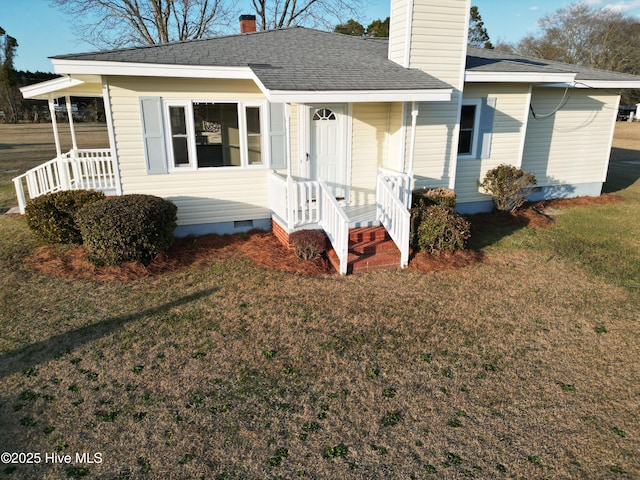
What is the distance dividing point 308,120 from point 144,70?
3.15 m

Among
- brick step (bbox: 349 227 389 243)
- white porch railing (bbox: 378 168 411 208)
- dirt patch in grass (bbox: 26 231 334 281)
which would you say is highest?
white porch railing (bbox: 378 168 411 208)

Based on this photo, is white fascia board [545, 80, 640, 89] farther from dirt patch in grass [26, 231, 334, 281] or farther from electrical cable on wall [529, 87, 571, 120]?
dirt patch in grass [26, 231, 334, 281]

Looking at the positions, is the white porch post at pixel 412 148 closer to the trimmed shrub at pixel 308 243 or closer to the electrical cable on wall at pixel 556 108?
the trimmed shrub at pixel 308 243

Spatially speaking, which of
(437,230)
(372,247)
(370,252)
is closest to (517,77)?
(437,230)

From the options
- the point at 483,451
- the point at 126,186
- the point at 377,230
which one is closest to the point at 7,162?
the point at 126,186

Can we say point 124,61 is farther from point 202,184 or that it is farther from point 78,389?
point 78,389

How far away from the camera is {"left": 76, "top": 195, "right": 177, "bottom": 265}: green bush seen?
22.7 ft

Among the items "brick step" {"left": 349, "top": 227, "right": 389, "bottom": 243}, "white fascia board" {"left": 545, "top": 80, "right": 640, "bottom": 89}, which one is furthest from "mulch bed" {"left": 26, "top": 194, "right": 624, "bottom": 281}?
"white fascia board" {"left": 545, "top": 80, "right": 640, "bottom": 89}

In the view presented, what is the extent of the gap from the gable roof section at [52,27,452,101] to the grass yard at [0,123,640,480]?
10.4 ft

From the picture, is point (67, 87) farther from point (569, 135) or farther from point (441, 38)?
point (569, 135)

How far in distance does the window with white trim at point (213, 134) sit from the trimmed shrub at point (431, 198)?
3.27 meters

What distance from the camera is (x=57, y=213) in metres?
8.05

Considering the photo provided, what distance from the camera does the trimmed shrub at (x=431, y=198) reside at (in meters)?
8.55

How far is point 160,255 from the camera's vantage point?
7.70 meters
